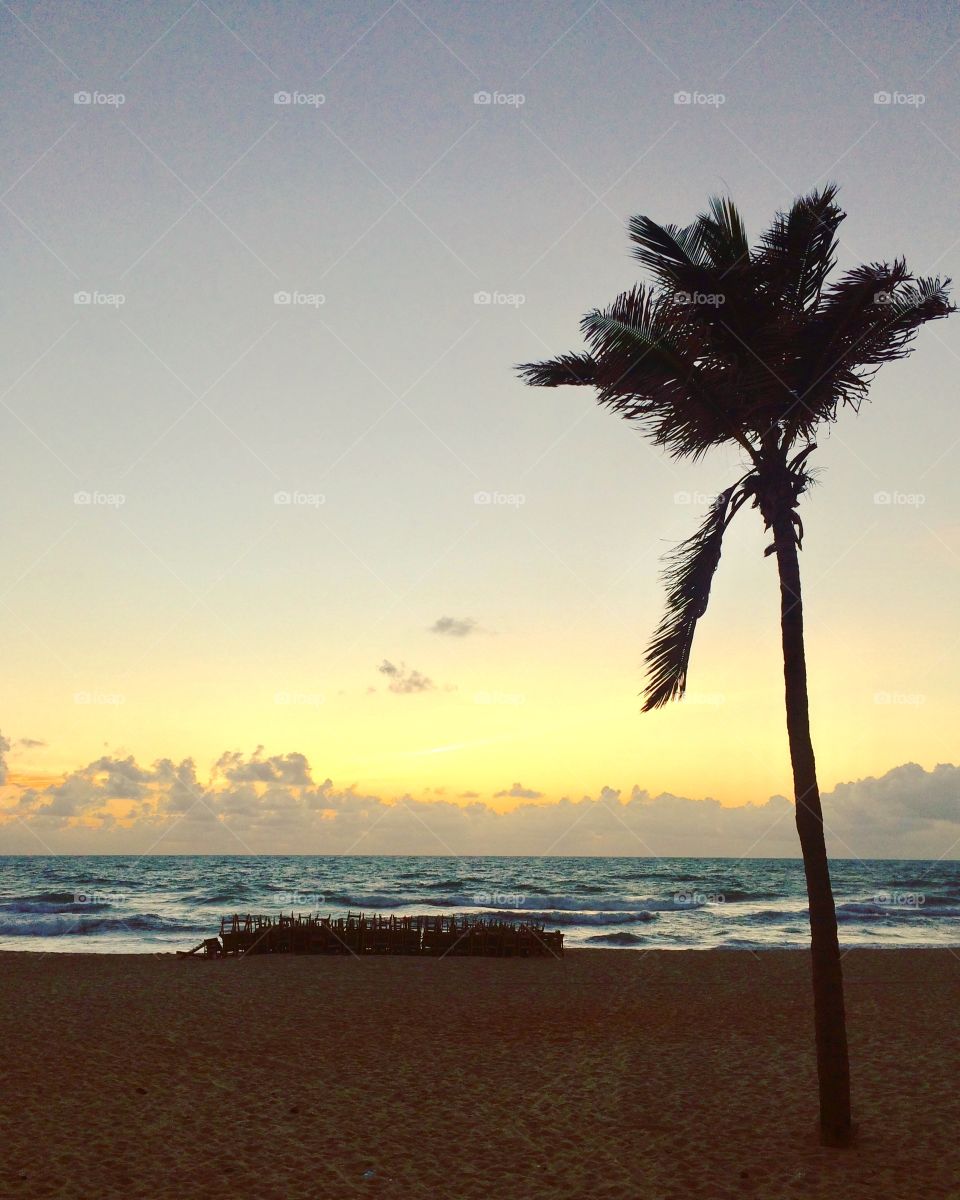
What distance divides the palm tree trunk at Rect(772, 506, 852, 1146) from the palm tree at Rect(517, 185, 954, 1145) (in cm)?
3

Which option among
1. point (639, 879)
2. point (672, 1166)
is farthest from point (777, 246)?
point (639, 879)

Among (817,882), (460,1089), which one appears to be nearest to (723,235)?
(817,882)

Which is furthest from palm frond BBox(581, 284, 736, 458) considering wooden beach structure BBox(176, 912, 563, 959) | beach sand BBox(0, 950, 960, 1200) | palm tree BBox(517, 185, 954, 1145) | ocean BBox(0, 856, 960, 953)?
ocean BBox(0, 856, 960, 953)

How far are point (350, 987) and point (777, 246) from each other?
1908 centimetres

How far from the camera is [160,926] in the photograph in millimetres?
44594

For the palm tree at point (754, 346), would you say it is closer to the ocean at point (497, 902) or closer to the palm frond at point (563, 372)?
the palm frond at point (563, 372)

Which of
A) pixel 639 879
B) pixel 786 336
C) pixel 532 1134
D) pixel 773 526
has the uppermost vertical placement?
pixel 786 336

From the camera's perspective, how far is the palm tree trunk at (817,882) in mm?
9469

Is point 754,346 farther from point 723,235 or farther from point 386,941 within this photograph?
point 386,941

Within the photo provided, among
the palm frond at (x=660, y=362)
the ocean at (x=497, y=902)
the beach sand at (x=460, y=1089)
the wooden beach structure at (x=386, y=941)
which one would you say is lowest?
the ocean at (x=497, y=902)

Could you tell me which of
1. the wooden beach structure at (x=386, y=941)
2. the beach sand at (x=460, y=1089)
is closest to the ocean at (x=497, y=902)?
the wooden beach structure at (x=386, y=941)

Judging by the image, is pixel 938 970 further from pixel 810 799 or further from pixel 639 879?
pixel 639 879

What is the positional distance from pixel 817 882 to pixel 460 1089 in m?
6.49

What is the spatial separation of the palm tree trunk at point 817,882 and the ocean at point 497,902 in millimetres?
28848
